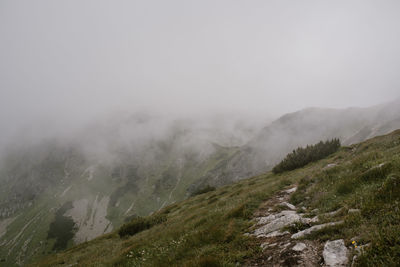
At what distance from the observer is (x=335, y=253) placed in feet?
14.5

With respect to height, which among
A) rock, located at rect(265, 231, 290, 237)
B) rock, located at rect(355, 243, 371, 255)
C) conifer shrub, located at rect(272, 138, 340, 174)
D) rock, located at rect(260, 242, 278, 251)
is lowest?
conifer shrub, located at rect(272, 138, 340, 174)

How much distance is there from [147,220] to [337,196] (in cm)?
1902

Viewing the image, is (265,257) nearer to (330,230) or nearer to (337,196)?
(330,230)

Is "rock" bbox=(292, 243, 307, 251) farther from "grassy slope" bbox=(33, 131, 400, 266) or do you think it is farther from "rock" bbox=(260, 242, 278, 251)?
"rock" bbox=(260, 242, 278, 251)

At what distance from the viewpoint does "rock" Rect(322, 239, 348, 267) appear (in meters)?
4.16

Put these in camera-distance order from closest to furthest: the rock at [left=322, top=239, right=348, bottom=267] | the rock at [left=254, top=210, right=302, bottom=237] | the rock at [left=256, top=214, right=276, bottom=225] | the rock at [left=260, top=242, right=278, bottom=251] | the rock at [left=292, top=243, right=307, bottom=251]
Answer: the rock at [left=322, top=239, right=348, bottom=267] → the rock at [left=292, top=243, right=307, bottom=251] → the rock at [left=260, top=242, right=278, bottom=251] → the rock at [left=254, top=210, right=302, bottom=237] → the rock at [left=256, top=214, right=276, bottom=225]

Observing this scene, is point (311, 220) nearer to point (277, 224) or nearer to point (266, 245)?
point (277, 224)

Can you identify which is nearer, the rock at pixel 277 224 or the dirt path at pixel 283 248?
the dirt path at pixel 283 248

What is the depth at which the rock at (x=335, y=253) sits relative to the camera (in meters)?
4.16

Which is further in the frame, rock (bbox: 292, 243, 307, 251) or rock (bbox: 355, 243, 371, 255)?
rock (bbox: 292, 243, 307, 251)

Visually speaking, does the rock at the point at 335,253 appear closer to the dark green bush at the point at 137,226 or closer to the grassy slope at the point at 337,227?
the grassy slope at the point at 337,227

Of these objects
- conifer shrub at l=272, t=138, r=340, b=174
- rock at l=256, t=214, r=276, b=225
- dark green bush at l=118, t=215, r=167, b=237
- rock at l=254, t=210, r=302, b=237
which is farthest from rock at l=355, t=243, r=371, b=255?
conifer shrub at l=272, t=138, r=340, b=174

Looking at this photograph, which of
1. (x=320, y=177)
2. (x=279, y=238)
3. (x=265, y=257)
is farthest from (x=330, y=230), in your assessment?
(x=320, y=177)

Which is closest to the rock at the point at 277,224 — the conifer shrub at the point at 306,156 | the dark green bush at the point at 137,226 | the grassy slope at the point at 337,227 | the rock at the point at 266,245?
the grassy slope at the point at 337,227
